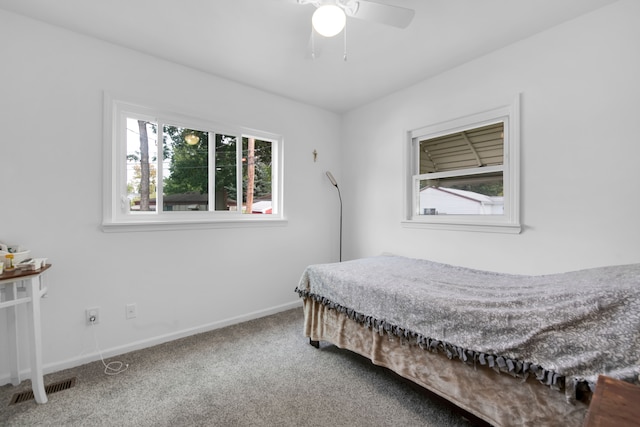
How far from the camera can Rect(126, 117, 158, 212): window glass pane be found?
2350 millimetres

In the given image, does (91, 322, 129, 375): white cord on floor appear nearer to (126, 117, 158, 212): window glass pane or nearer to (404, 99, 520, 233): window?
(126, 117, 158, 212): window glass pane

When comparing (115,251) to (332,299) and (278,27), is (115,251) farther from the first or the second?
(278,27)

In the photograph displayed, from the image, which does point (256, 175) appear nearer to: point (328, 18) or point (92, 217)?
point (92, 217)

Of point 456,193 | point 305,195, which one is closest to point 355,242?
point 305,195

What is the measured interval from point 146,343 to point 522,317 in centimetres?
266

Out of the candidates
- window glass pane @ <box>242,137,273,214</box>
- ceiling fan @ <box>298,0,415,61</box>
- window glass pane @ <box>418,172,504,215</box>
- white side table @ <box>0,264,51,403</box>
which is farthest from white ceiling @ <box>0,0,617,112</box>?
white side table @ <box>0,264,51,403</box>

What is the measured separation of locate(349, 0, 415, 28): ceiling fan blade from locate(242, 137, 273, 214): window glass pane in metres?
1.81

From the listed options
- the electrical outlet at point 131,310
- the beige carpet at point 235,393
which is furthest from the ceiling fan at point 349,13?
the electrical outlet at point 131,310

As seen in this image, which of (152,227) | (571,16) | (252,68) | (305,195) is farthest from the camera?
(305,195)

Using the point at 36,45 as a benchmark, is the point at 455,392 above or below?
below

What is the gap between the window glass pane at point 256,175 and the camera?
10.0ft

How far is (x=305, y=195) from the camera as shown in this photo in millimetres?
3393

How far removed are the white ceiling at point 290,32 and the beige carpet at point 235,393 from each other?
2289mm

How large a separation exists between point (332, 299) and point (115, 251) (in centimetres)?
175
